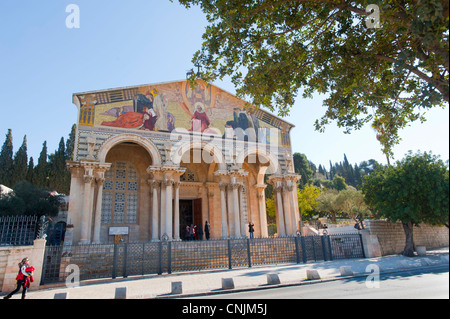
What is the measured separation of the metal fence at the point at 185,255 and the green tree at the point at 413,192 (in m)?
2.68

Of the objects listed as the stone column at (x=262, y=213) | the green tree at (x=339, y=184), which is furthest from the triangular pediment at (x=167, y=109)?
the green tree at (x=339, y=184)

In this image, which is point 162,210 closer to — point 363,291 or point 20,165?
point 363,291

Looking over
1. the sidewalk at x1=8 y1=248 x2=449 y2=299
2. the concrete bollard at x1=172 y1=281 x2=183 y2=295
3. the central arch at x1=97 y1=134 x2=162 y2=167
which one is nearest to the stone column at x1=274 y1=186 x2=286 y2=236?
the central arch at x1=97 y1=134 x2=162 y2=167

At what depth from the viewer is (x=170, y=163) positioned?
18.5m

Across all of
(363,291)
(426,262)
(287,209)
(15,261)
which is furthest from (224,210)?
(363,291)

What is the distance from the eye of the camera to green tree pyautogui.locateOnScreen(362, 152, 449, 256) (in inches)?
635

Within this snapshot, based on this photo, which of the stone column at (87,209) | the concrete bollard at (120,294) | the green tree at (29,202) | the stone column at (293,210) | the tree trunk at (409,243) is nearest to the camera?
the concrete bollard at (120,294)

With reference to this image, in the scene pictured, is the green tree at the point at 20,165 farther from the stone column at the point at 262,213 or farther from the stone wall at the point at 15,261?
the stone wall at the point at 15,261

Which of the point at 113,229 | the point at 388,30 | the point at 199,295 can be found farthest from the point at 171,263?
the point at 388,30

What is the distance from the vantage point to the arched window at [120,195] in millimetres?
19141

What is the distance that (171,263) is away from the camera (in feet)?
44.2

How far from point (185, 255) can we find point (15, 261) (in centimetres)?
642

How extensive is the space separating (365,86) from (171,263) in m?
10.3
